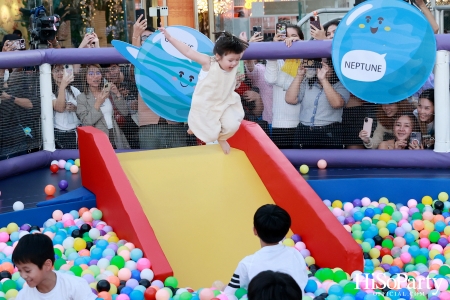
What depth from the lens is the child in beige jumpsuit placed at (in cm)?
439

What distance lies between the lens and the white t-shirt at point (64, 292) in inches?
111

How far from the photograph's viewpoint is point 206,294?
11.5 ft

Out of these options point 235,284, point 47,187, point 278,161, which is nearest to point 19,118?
point 47,187

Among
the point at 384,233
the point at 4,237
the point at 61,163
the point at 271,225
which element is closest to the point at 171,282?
the point at 271,225

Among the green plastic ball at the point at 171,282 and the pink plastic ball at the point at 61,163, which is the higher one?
the pink plastic ball at the point at 61,163

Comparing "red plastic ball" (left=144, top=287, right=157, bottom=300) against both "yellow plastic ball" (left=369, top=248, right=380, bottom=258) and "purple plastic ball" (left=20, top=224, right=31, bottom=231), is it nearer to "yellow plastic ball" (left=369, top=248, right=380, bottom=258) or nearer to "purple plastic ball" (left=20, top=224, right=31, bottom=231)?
"purple plastic ball" (left=20, top=224, right=31, bottom=231)

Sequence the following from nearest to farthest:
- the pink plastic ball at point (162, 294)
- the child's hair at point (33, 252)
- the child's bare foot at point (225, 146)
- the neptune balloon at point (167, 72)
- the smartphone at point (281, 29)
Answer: the child's hair at point (33, 252) → the pink plastic ball at point (162, 294) → the child's bare foot at point (225, 146) → the neptune balloon at point (167, 72) → the smartphone at point (281, 29)

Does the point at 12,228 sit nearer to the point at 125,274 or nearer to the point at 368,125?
the point at 125,274

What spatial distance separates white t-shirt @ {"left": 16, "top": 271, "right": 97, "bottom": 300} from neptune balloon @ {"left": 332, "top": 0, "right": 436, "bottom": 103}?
3.31 metres

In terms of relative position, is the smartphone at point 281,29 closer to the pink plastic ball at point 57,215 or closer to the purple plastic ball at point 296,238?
the purple plastic ball at point 296,238

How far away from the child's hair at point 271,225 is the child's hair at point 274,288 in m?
0.96

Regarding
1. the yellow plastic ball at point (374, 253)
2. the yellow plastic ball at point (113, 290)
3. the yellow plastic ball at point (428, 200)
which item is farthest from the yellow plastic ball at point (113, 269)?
the yellow plastic ball at point (428, 200)

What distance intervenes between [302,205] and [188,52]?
4.15 ft

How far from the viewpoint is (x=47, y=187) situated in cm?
519
